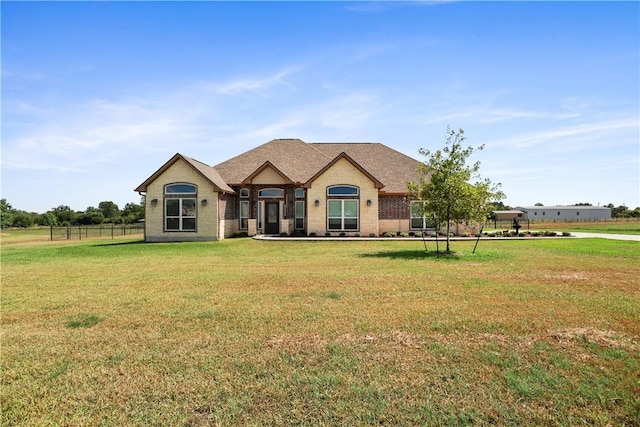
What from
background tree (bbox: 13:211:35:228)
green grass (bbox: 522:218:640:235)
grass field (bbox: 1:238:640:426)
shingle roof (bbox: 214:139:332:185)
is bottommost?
grass field (bbox: 1:238:640:426)

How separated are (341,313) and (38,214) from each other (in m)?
101

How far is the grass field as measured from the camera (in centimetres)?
383

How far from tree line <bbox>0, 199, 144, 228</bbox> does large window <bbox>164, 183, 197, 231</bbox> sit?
43.5 m

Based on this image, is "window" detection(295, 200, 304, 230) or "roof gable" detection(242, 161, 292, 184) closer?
"roof gable" detection(242, 161, 292, 184)

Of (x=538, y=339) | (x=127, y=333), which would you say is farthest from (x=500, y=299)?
(x=127, y=333)

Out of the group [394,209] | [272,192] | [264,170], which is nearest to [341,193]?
[394,209]

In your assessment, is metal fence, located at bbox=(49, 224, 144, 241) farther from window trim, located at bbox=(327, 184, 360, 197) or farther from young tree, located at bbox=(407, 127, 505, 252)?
young tree, located at bbox=(407, 127, 505, 252)

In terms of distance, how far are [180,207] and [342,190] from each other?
1125 centimetres

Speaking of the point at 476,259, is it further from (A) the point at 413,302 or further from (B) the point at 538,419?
(B) the point at 538,419

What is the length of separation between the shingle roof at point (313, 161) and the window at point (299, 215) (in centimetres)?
164

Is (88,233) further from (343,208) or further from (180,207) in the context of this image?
(343,208)

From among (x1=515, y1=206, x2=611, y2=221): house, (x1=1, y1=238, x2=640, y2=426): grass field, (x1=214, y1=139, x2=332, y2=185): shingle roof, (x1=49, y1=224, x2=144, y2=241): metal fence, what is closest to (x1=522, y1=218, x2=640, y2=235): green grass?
(x1=214, y1=139, x2=332, y2=185): shingle roof

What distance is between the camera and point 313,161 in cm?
3206

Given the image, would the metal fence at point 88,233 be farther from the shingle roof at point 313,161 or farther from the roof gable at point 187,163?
the shingle roof at point 313,161
